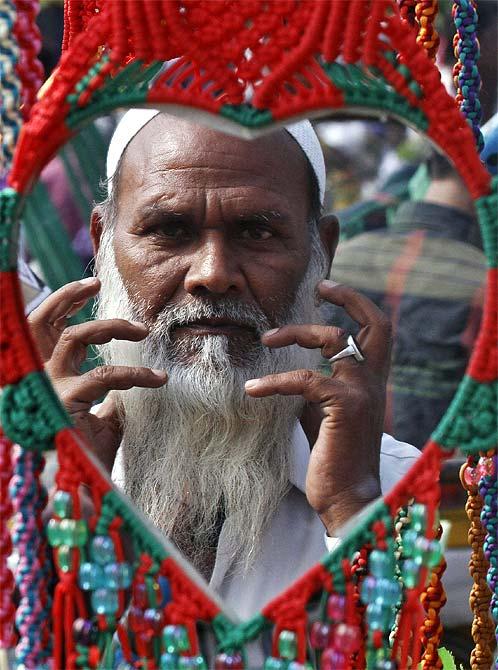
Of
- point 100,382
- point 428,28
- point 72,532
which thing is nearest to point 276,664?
point 72,532

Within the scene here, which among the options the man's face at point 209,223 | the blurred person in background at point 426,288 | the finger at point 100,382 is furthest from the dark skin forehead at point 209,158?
the blurred person in background at point 426,288

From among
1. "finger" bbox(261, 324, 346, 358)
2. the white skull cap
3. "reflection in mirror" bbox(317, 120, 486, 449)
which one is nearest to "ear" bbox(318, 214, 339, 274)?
the white skull cap

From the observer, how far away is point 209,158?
1.60 metres

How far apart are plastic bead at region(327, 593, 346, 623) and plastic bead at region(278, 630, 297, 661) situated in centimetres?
4

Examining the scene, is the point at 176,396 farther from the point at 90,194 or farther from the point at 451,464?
the point at 90,194

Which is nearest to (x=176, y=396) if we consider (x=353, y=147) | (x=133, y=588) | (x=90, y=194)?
(x=133, y=588)

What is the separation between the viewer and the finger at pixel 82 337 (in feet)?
4.74

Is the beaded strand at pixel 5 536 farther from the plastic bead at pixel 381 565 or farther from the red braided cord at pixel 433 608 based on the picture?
the red braided cord at pixel 433 608

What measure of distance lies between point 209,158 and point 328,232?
33 cm

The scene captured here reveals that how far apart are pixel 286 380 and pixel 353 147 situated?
122 inches

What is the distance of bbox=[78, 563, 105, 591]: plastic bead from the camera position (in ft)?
3.03

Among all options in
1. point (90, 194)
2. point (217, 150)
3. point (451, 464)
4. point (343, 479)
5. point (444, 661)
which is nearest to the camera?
point (343, 479)

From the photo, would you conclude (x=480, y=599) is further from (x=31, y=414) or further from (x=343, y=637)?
(x=31, y=414)

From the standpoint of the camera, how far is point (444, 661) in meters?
1.45
